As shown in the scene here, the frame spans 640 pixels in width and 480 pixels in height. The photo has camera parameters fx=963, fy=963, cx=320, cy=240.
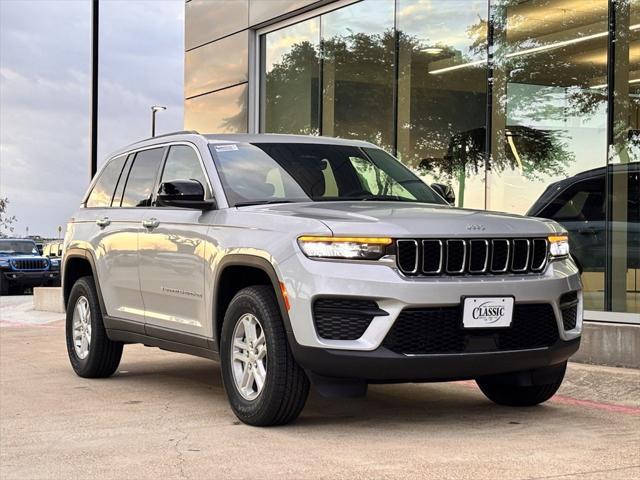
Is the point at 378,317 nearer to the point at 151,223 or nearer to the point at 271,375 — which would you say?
the point at 271,375

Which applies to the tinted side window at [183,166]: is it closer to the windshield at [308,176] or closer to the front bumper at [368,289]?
the windshield at [308,176]

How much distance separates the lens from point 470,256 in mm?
5523

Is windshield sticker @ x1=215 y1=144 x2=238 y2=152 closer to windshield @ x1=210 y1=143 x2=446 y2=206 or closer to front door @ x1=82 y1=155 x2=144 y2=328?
windshield @ x1=210 y1=143 x2=446 y2=206

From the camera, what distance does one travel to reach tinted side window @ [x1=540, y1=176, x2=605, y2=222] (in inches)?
413

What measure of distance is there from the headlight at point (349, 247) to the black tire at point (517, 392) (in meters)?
1.48

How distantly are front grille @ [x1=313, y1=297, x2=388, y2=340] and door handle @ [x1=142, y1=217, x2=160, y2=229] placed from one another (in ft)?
7.24

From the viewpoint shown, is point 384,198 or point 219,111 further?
point 219,111

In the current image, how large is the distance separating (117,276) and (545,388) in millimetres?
3473

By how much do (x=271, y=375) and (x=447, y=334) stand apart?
104 cm

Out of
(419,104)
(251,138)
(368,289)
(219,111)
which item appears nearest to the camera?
(368,289)

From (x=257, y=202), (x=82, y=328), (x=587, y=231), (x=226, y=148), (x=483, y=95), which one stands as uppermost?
(x=483, y=95)

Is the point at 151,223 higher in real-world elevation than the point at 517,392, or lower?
higher

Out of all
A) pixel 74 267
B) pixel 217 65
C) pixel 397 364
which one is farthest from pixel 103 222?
pixel 217 65

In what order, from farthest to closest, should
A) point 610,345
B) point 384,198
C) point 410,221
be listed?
point 610,345 → point 384,198 → point 410,221
